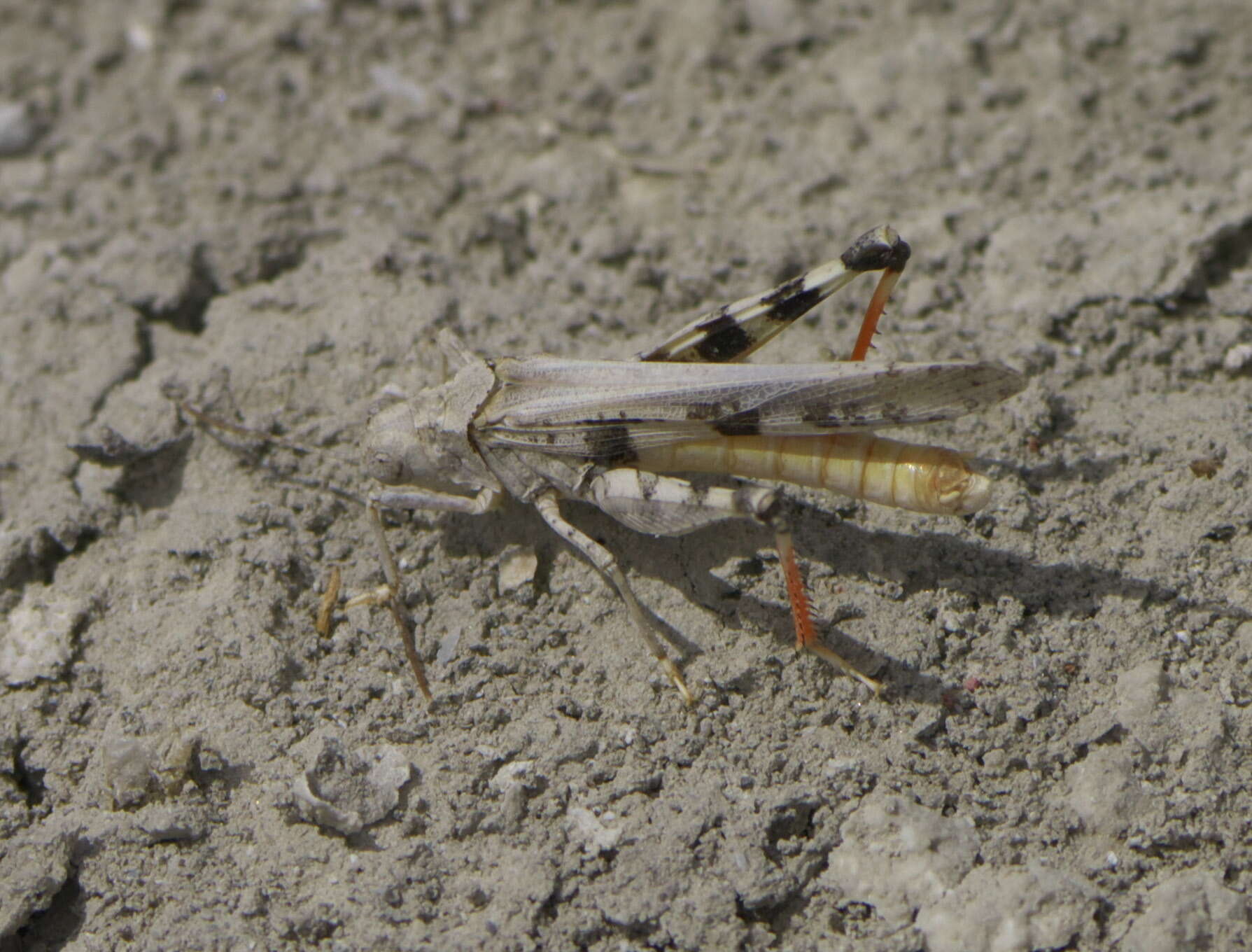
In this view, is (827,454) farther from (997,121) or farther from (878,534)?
(997,121)

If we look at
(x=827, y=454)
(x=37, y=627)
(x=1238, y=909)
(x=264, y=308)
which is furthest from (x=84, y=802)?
(x=1238, y=909)

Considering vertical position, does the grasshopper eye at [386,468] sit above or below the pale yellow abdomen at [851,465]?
above

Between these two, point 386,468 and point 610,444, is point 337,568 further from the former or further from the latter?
point 610,444

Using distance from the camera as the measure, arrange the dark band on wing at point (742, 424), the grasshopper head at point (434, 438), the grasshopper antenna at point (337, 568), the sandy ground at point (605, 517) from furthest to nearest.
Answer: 1. the grasshopper head at point (434, 438)
2. the grasshopper antenna at point (337, 568)
3. the dark band on wing at point (742, 424)
4. the sandy ground at point (605, 517)

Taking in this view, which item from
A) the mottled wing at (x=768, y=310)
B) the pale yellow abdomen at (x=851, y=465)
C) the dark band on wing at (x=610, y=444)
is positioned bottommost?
the pale yellow abdomen at (x=851, y=465)

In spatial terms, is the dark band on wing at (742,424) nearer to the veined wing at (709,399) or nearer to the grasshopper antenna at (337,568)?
the veined wing at (709,399)

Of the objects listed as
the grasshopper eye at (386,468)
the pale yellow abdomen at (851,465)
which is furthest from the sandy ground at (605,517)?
the pale yellow abdomen at (851,465)

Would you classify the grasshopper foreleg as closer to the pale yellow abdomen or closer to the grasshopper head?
the grasshopper head

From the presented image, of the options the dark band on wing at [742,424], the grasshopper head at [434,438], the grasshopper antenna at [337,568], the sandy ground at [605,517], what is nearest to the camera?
the sandy ground at [605,517]
